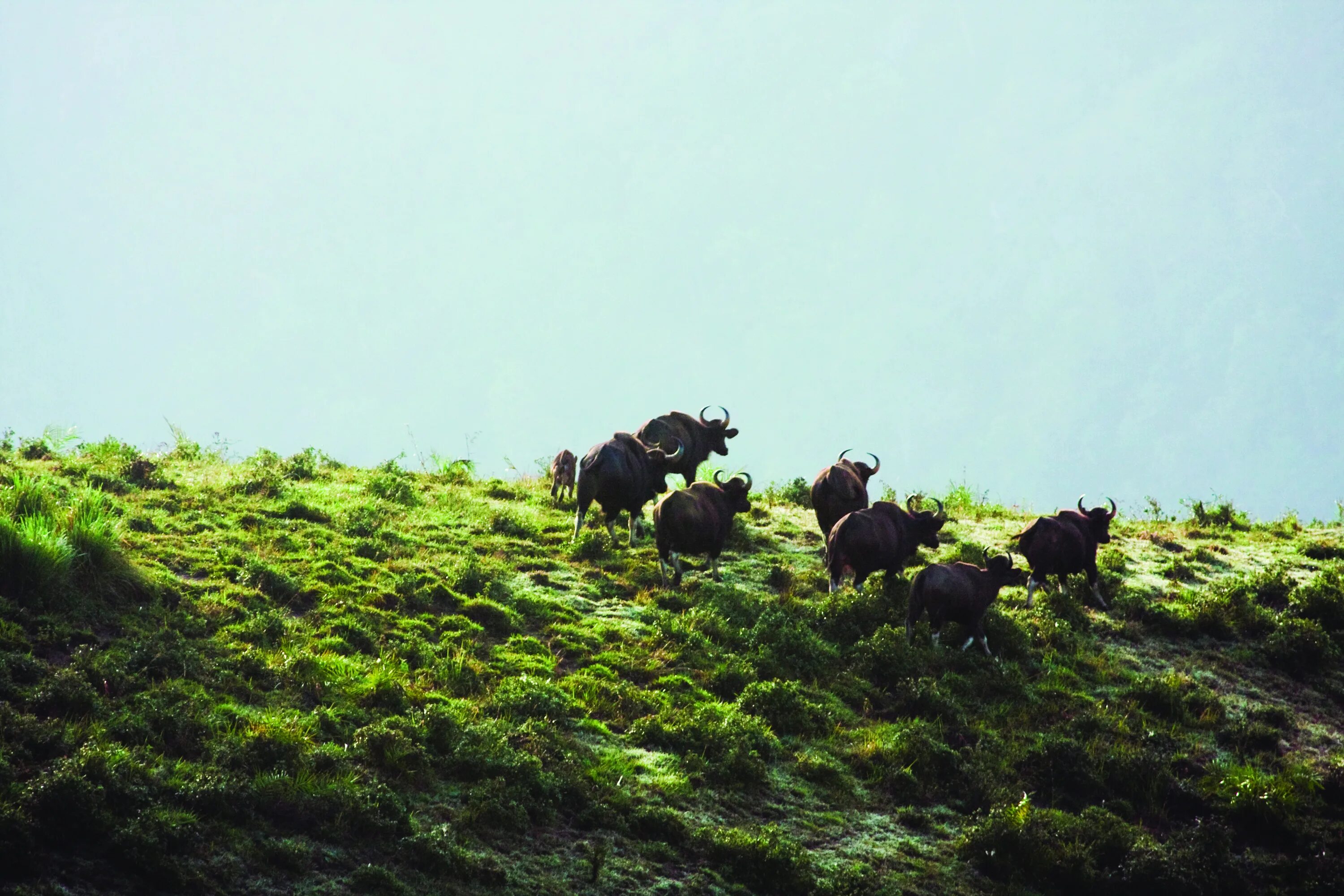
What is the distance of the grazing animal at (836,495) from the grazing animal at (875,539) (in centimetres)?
138

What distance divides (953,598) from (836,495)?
519cm

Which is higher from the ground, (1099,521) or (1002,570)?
(1099,521)

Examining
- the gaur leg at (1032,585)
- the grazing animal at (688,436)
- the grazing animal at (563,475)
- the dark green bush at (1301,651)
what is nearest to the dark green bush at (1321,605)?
the dark green bush at (1301,651)

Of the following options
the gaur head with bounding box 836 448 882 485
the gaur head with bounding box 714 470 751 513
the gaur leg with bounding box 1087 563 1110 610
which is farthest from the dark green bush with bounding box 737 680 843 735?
the gaur head with bounding box 836 448 882 485

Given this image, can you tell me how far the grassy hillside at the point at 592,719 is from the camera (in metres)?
10.1

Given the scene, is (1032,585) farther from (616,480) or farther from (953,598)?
(616,480)

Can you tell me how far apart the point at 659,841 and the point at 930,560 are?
→ 38.7 feet

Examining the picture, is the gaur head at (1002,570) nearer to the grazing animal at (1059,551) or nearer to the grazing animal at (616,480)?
the grazing animal at (1059,551)

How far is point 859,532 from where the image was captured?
1875 cm

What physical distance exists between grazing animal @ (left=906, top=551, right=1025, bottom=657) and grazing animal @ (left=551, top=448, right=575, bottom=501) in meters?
9.26

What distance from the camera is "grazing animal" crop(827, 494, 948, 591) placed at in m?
18.8

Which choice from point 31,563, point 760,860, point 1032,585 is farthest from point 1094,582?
point 31,563

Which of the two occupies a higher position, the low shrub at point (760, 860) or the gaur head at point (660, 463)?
the gaur head at point (660, 463)

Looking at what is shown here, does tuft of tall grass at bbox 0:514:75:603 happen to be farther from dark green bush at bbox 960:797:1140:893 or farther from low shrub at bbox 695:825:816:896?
dark green bush at bbox 960:797:1140:893
